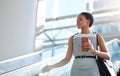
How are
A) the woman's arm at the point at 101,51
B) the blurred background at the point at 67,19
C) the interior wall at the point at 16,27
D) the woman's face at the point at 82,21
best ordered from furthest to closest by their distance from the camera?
the blurred background at the point at 67,19, the interior wall at the point at 16,27, the woman's face at the point at 82,21, the woman's arm at the point at 101,51

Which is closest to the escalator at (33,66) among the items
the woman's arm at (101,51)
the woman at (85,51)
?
the woman at (85,51)

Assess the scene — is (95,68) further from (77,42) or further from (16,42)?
(16,42)

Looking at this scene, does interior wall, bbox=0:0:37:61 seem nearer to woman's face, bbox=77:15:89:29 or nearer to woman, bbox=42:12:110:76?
woman, bbox=42:12:110:76

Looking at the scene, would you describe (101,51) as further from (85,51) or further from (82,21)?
(82,21)

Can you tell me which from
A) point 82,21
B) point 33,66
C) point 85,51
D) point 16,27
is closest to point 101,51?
point 85,51

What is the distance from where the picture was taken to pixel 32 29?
16.4 ft

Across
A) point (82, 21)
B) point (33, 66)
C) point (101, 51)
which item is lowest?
point (33, 66)

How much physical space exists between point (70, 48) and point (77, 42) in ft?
0.40

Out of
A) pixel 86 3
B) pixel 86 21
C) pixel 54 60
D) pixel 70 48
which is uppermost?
pixel 86 3

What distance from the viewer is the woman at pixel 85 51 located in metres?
1.97

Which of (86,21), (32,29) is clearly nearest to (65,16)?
(32,29)

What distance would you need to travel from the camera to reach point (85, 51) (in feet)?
6.48

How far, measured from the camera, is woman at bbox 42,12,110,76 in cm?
197

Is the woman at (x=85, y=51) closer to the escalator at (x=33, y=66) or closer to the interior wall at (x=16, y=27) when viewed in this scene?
the escalator at (x=33, y=66)
